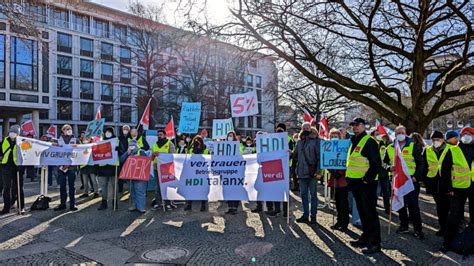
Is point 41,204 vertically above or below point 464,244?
below

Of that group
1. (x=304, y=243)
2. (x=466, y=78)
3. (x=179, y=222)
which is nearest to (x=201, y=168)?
(x=179, y=222)

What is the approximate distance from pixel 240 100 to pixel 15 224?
20.5 ft

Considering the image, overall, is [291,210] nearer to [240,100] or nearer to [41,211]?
[240,100]

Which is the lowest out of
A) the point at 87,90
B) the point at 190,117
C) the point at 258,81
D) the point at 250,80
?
the point at 190,117

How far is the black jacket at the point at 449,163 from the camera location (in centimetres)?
612

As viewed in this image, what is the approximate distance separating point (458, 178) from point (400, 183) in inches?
37.8

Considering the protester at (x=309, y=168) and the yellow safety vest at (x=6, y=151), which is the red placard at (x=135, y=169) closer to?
the yellow safety vest at (x=6, y=151)

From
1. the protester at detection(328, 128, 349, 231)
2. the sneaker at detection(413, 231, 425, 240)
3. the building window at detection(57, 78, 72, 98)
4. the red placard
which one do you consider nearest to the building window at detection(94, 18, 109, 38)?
the building window at detection(57, 78, 72, 98)

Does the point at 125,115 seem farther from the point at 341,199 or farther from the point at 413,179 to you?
the point at 413,179

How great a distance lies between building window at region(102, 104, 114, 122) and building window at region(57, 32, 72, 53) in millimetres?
9655

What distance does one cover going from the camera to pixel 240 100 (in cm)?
1049

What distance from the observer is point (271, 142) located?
853cm

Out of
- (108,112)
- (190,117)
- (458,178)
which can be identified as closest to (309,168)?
(458,178)

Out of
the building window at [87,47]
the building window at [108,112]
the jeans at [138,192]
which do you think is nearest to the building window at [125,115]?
the building window at [108,112]
